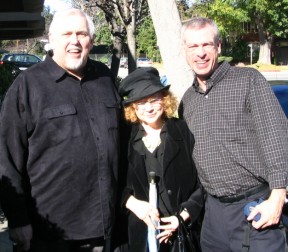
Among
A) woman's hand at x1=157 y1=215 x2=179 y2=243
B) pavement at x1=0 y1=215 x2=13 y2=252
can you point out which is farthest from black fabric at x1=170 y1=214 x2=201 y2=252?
pavement at x1=0 y1=215 x2=13 y2=252

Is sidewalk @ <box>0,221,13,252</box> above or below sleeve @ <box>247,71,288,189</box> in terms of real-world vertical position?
below

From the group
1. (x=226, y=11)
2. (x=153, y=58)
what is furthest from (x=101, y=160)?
(x=153, y=58)

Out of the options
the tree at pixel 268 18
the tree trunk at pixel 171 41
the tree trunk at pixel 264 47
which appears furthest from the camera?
the tree trunk at pixel 264 47

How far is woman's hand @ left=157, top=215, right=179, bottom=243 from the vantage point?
286 centimetres

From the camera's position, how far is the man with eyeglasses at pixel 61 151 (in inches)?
104

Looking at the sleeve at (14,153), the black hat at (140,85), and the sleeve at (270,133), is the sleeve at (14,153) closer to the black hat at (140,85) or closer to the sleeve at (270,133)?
the black hat at (140,85)

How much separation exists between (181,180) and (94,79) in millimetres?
849

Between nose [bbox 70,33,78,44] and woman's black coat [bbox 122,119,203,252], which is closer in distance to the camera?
nose [bbox 70,33,78,44]

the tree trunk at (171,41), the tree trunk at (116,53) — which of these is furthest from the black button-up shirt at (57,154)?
the tree trunk at (116,53)

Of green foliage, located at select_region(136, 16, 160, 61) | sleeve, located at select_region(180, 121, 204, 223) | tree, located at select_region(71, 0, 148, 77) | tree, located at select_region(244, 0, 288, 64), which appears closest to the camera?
sleeve, located at select_region(180, 121, 204, 223)

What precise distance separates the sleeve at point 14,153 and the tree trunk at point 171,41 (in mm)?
2997

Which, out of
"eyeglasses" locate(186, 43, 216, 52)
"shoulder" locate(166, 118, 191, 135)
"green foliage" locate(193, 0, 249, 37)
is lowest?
"shoulder" locate(166, 118, 191, 135)

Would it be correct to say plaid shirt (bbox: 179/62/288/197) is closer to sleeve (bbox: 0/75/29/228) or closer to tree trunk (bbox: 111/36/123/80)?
sleeve (bbox: 0/75/29/228)

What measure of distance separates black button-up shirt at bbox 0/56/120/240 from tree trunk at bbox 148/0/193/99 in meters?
2.74
